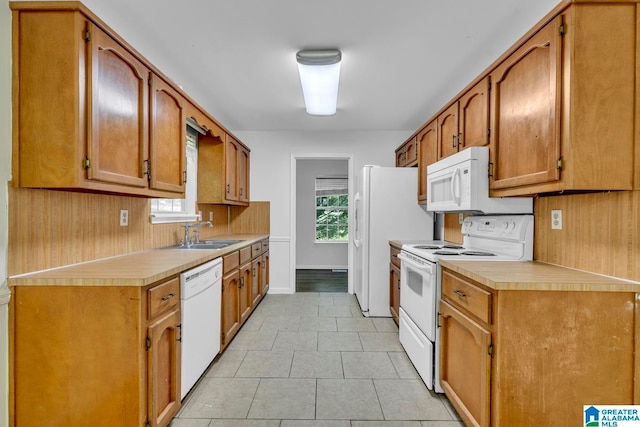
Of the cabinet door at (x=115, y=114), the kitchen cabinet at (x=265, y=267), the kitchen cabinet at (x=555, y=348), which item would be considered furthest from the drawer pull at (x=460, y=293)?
the kitchen cabinet at (x=265, y=267)

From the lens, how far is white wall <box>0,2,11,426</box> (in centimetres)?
142

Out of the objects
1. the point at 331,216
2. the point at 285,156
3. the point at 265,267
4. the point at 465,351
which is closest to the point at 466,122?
the point at 465,351

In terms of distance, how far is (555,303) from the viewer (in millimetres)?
1435

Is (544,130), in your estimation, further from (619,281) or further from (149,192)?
(149,192)

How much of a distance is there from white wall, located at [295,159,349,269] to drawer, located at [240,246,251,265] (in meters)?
3.42

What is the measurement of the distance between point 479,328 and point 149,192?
2008 millimetres

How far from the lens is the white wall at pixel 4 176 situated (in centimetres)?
142

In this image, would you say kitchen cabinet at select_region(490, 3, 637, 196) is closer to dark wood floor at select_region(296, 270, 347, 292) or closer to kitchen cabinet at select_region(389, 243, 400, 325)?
kitchen cabinet at select_region(389, 243, 400, 325)

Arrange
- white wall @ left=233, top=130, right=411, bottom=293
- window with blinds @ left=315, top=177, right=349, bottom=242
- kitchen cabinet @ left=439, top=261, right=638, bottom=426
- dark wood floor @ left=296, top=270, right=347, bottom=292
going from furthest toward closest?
window with blinds @ left=315, top=177, right=349, bottom=242 → dark wood floor @ left=296, top=270, right=347, bottom=292 → white wall @ left=233, top=130, right=411, bottom=293 → kitchen cabinet @ left=439, top=261, right=638, bottom=426

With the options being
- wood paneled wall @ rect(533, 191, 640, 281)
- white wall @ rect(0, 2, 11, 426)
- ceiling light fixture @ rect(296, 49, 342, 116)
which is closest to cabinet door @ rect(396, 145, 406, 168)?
ceiling light fixture @ rect(296, 49, 342, 116)

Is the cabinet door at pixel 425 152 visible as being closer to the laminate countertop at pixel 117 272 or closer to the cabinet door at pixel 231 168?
the cabinet door at pixel 231 168

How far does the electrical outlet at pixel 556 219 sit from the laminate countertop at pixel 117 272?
7.09ft

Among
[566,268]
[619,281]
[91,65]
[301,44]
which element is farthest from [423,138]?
[91,65]

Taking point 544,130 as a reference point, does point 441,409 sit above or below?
below
